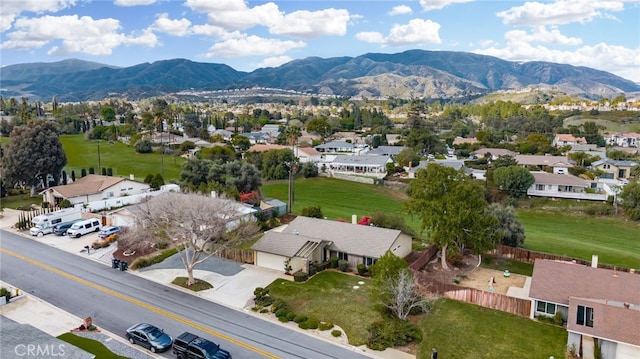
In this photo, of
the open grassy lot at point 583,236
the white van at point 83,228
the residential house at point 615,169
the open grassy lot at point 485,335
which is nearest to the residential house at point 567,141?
the residential house at point 615,169

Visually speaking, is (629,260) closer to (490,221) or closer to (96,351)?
(490,221)

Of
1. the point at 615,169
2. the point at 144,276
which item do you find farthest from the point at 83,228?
the point at 615,169

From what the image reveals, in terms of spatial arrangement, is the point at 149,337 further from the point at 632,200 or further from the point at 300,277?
the point at 632,200

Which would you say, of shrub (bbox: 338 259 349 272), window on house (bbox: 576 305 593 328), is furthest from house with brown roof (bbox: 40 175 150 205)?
window on house (bbox: 576 305 593 328)

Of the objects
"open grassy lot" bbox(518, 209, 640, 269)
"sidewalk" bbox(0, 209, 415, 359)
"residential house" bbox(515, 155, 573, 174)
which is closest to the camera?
"sidewalk" bbox(0, 209, 415, 359)

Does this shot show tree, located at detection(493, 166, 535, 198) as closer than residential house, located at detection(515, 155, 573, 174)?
Yes

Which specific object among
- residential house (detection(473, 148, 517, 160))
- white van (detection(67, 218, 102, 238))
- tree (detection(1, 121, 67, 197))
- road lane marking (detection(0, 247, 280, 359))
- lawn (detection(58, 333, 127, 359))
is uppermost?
tree (detection(1, 121, 67, 197))
